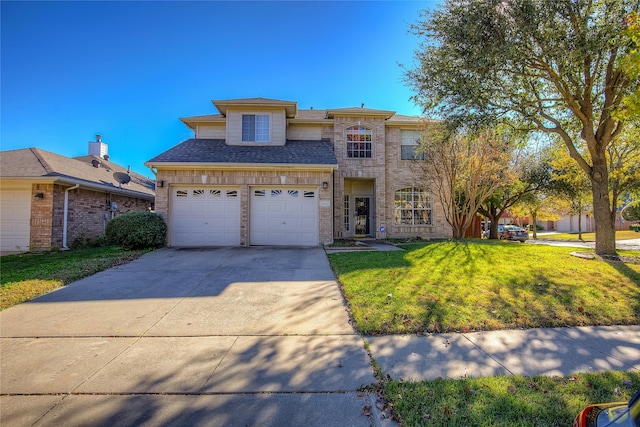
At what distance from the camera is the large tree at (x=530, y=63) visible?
7258 millimetres

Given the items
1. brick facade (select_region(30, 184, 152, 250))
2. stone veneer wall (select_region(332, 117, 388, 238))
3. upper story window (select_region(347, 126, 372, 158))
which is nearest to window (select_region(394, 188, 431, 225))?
stone veneer wall (select_region(332, 117, 388, 238))

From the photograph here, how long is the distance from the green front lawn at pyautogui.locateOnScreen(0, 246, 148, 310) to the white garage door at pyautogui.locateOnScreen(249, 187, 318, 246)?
4.35m

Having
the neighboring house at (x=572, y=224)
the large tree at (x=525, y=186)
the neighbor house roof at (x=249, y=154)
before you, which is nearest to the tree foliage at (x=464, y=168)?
the large tree at (x=525, y=186)

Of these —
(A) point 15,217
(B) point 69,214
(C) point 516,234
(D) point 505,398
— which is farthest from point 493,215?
(A) point 15,217

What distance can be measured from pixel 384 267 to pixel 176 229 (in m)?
8.90

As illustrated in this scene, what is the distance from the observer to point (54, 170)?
12.1 meters

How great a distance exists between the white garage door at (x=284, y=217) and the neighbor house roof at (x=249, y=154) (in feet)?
4.17

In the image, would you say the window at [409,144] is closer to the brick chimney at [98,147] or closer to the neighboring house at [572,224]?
the brick chimney at [98,147]

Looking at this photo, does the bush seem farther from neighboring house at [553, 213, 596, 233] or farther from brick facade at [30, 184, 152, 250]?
neighboring house at [553, 213, 596, 233]

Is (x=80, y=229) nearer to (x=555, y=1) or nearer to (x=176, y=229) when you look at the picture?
(x=176, y=229)

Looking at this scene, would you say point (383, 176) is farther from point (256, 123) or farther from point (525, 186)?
point (525, 186)

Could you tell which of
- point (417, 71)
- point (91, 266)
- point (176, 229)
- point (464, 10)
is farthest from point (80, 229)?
point (464, 10)

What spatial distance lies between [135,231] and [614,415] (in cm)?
1249

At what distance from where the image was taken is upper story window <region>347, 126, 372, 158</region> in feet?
50.4
